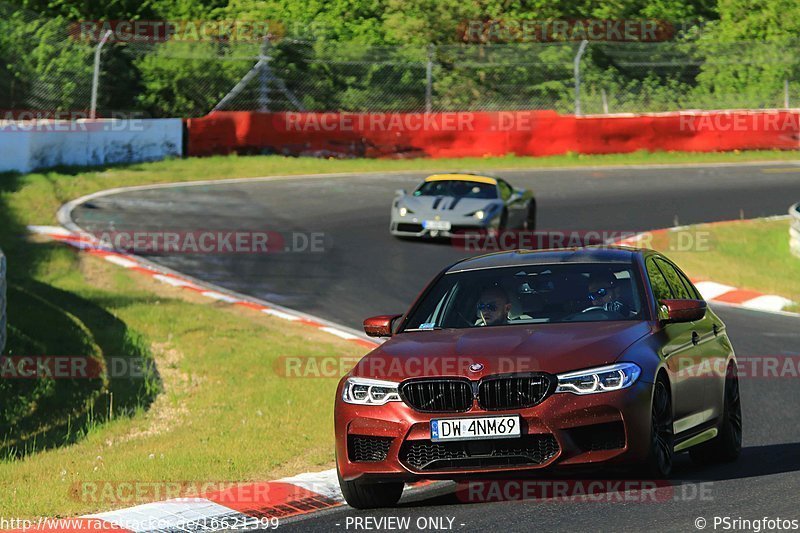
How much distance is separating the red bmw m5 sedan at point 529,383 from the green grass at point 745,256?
33.6 feet

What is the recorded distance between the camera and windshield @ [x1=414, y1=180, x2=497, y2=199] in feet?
74.1

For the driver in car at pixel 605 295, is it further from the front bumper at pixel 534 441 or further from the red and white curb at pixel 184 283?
the red and white curb at pixel 184 283

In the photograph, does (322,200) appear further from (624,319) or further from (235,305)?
(624,319)

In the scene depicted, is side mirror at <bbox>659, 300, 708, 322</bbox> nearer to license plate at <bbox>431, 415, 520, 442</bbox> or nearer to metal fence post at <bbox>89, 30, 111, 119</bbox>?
license plate at <bbox>431, 415, 520, 442</bbox>

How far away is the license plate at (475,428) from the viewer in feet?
23.1

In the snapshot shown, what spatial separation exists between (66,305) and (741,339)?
7.78 metres

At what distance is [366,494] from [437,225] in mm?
14347

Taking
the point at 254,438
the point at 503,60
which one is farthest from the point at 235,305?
the point at 503,60

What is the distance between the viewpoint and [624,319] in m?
8.08

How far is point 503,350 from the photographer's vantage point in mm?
7359
